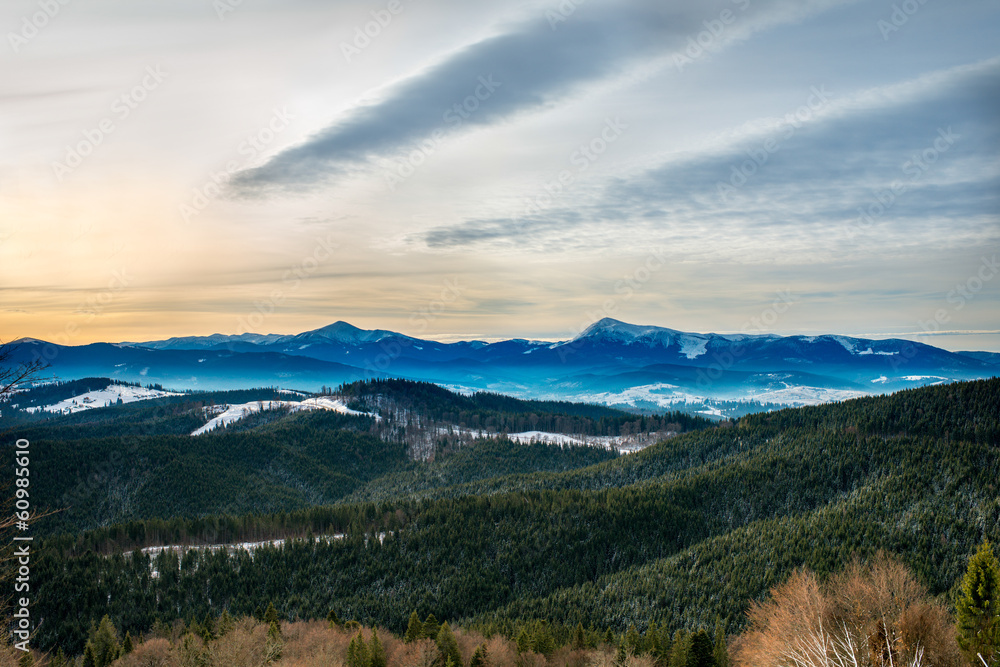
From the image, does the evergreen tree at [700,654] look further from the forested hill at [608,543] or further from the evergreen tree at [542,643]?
the forested hill at [608,543]

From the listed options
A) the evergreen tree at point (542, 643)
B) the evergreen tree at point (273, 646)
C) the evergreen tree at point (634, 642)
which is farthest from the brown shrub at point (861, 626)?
the evergreen tree at point (273, 646)

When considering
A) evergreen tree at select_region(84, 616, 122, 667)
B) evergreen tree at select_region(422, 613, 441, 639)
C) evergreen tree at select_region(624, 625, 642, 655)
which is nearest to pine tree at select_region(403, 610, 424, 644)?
evergreen tree at select_region(422, 613, 441, 639)

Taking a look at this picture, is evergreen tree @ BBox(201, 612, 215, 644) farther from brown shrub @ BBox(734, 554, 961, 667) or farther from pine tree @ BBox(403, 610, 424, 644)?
brown shrub @ BBox(734, 554, 961, 667)

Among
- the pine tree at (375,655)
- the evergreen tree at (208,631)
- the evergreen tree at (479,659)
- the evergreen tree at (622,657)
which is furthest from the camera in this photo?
the evergreen tree at (208,631)

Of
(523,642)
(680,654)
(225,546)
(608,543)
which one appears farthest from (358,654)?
(608,543)

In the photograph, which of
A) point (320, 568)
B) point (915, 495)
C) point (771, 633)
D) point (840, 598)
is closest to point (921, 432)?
point (915, 495)

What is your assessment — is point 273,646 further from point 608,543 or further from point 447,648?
point 608,543
